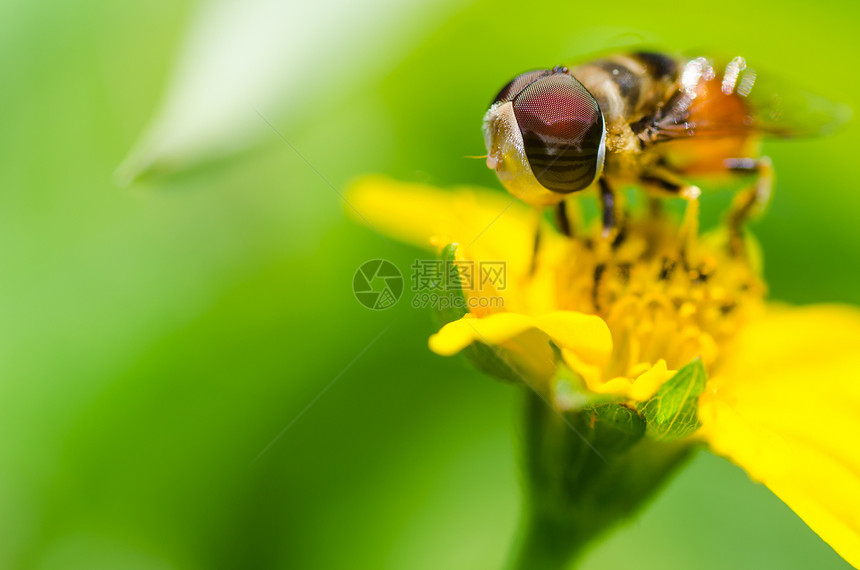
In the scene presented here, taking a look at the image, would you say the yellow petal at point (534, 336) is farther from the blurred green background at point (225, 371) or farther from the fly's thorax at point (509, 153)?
the blurred green background at point (225, 371)

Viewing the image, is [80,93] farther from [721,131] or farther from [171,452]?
[721,131]

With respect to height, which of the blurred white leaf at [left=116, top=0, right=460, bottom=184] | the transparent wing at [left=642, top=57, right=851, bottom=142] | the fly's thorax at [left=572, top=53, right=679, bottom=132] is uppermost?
the blurred white leaf at [left=116, top=0, right=460, bottom=184]

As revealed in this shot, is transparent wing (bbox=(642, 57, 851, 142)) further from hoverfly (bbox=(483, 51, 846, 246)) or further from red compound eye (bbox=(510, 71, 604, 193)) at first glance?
red compound eye (bbox=(510, 71, 604, 193))

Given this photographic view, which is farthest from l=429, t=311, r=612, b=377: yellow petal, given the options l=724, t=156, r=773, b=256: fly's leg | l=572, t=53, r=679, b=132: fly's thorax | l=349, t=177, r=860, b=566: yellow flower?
l=724, t=156, r=773, b=256: fly's leg

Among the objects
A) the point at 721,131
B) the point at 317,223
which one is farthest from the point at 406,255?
the point at 721,131

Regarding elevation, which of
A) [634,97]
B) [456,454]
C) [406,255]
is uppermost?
[634,97]

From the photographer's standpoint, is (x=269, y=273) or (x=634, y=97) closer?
(x=634, y=97)
